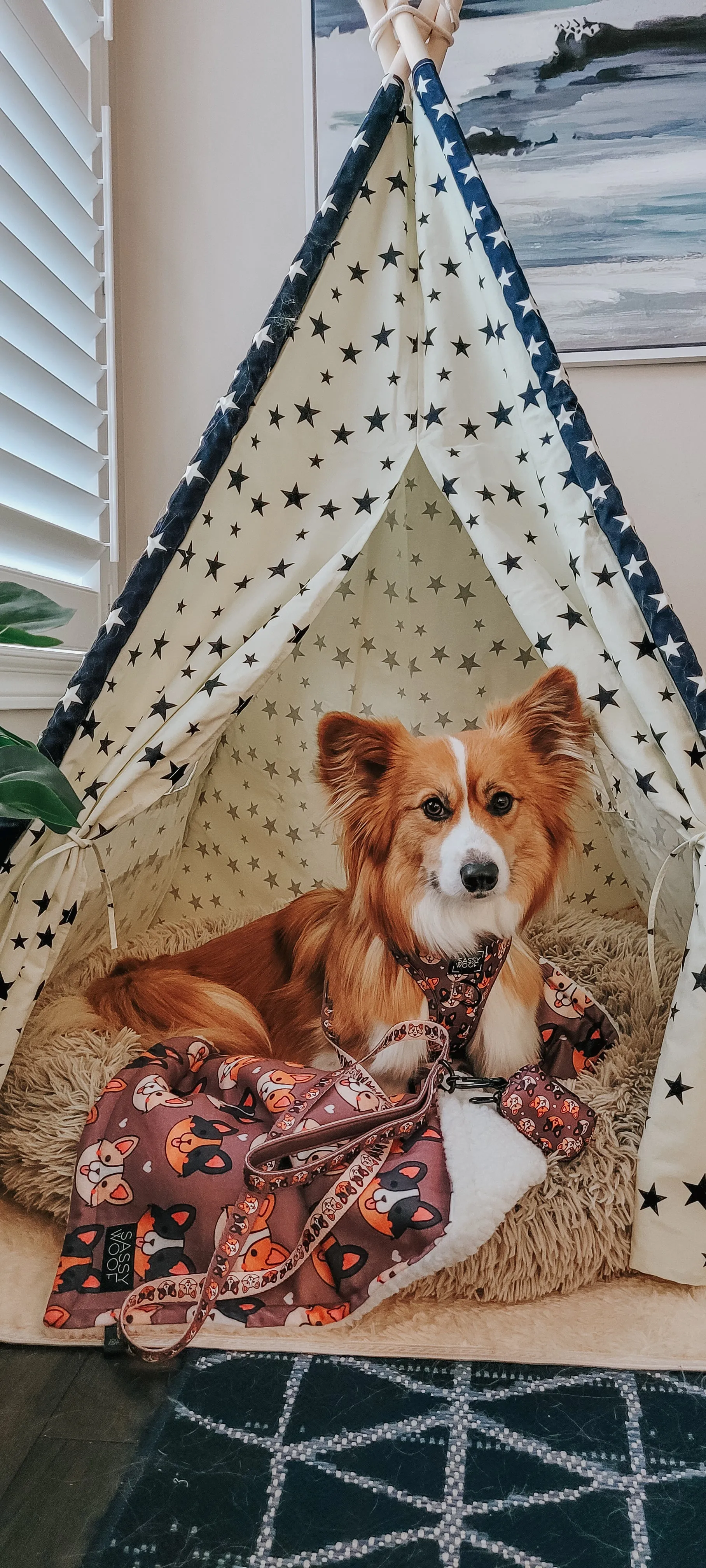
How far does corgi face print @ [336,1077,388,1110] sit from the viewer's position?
1.17 meters

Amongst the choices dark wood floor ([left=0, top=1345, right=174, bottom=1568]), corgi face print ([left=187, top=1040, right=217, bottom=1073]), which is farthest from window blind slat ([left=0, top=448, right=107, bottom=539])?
dark wood floor ([left=0, top=1345, right=174, bottom=1568])

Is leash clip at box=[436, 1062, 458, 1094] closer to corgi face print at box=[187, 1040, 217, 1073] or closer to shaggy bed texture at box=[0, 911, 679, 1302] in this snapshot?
shaggy bed texture at box=[0, 911, 679, 1302]

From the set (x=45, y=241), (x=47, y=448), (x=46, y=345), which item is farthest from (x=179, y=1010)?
(x=45, y=241)

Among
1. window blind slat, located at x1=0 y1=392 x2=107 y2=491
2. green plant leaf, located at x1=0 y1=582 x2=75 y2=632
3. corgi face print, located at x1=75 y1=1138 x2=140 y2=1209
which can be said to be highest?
window blind slat, located at x1=0 y1=392 x2=107 y2=491

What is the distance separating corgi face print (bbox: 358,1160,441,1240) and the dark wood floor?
264mm

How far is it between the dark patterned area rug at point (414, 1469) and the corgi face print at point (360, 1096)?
0.28 m

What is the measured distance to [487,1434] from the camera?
0.88m

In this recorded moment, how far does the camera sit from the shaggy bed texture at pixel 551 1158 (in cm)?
108

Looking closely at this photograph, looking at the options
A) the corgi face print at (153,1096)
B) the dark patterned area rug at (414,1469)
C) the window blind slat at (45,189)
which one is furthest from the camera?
the window blind slat at (45,189)

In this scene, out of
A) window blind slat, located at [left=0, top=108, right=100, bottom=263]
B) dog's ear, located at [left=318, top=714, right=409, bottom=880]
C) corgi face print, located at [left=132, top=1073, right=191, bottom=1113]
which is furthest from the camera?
window blind slat, located at [left=0, top=108, right=100, bottom=263]

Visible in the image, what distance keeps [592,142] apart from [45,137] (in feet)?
3.40

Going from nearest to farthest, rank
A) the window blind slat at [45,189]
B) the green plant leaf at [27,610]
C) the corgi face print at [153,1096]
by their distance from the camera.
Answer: the green plant leaf at [27,610]
the corgi face print at [153,1096]
the window blind slat at [45,189]

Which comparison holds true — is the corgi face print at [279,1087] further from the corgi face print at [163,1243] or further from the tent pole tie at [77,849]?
the tent pole tie at [77,849]

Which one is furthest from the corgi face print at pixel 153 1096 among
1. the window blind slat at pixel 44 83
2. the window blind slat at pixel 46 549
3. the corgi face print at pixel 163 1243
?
the window blind slat at pixel 44 83
